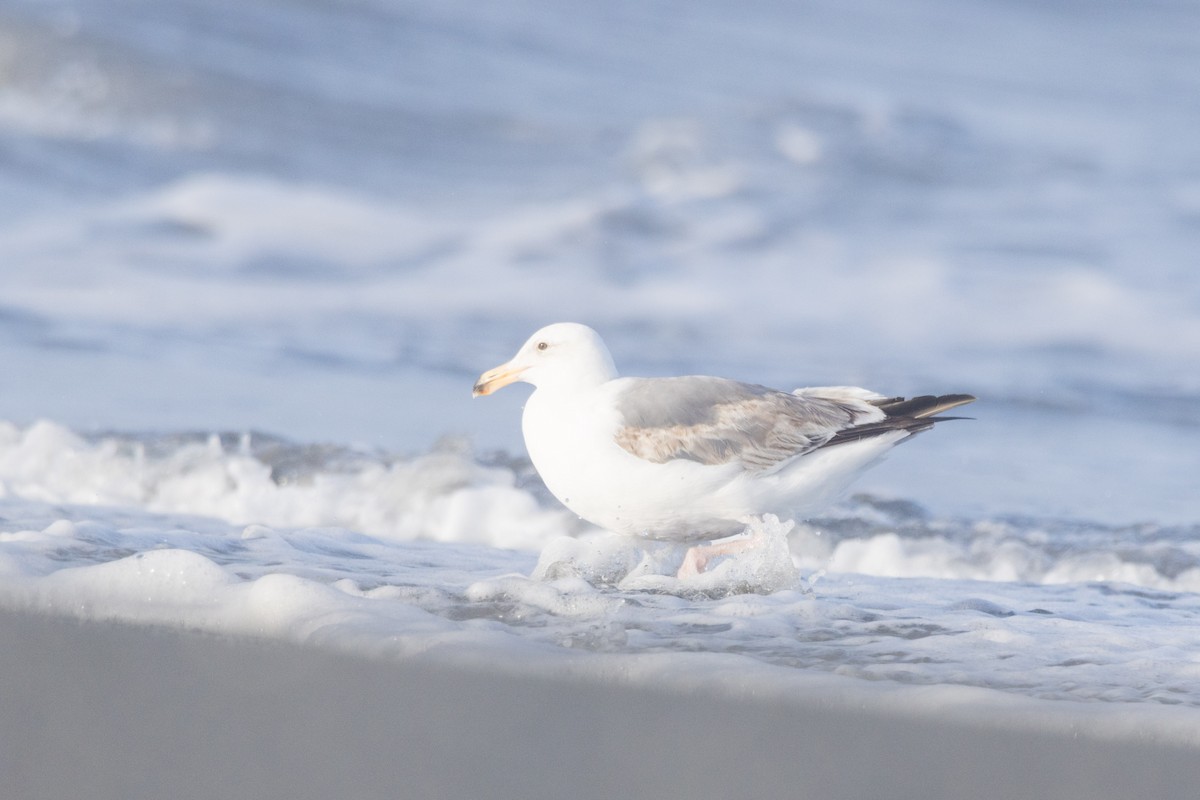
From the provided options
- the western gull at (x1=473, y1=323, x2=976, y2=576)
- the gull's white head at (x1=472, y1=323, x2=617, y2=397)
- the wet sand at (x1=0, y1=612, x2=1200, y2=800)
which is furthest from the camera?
the gull's white head at (x1=472, y1=323, x2=617, y2=397)

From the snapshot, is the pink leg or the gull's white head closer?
the pink leg

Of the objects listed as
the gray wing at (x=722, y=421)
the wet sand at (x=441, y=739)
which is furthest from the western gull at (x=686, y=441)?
the wet sand at (x=441, y=739)

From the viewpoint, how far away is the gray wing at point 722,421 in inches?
153

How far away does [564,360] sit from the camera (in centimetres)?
409

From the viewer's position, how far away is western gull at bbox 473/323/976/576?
386 cm

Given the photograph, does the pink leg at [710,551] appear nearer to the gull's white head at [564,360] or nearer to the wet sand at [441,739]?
the gull's white head at [564,360]

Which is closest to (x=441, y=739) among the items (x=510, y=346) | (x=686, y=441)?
(x=686, y=441)

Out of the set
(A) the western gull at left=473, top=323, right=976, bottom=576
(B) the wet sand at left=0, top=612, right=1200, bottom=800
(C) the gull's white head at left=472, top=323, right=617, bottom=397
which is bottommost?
(B) the wet sand at left=0, top=612, right=1200, bottom=800

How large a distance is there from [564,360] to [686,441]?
442 millimetres

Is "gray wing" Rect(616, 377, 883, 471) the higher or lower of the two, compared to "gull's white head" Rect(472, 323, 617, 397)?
lower

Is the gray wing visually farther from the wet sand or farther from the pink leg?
the wet sand

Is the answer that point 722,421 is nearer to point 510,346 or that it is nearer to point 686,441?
point 686,441

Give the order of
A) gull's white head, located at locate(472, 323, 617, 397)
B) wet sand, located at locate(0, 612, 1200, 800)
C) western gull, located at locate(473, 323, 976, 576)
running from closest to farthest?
wet sand, located at locate(0, 612, 1200, 800)
western gull, located at locate(473, 323, 976, 576)
gull's white head, located at locate(472, 323, 617, 397)

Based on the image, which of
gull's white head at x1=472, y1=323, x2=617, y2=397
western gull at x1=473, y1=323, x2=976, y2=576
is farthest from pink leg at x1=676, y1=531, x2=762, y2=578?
gull's white head at x1=472, y1=323, x2=617, y2=397
